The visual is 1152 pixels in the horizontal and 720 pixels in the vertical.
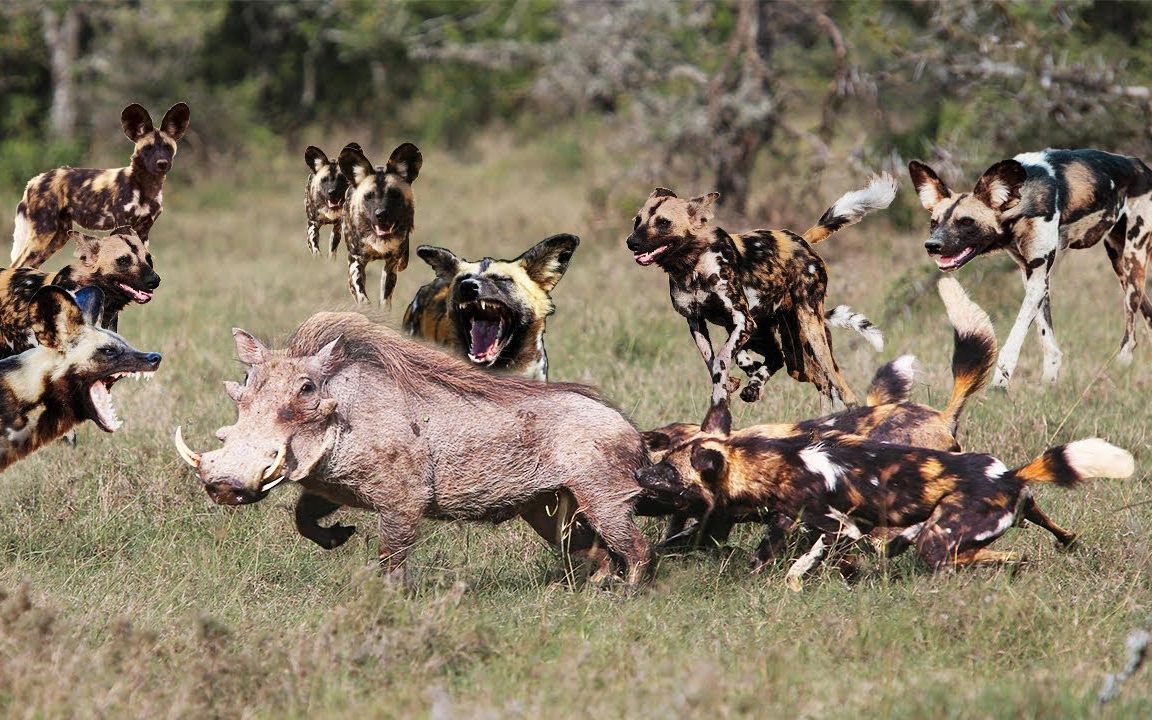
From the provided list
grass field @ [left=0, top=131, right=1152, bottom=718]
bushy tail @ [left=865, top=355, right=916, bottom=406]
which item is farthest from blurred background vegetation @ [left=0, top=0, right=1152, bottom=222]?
bushy tail @ [left=865, top=355, right=916, bottom=406]

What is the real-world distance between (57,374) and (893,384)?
381 centimetres

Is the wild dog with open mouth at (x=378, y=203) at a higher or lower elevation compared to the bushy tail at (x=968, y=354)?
higher

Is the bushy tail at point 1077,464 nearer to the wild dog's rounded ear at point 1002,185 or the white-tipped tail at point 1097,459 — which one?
the white-tipped tail at point 1097,459

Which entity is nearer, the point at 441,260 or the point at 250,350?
the point at 250,350

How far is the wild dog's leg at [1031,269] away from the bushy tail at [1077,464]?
5.93 feet

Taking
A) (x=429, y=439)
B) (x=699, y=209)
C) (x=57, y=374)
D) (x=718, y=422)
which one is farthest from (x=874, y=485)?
(x=57, y=374)

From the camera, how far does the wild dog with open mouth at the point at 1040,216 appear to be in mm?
7434

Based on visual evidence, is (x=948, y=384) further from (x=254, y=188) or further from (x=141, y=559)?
(x=254, y=188)

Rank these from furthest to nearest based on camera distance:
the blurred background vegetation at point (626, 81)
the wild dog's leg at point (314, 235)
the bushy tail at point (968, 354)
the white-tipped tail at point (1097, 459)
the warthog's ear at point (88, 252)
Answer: the blurred background vegetation at point (626, 81) → the warthog's ear at point (88, 252) → the bushy tail at point (968, 354) → the wild dog's leg at point (314, 235) → the white-tipped tail at point (1097, 459)

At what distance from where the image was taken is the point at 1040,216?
25.2 ft

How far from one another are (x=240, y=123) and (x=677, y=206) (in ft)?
49.0

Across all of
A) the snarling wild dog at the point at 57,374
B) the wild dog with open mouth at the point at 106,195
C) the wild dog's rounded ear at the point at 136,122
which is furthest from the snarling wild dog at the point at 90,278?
the snarling wild dog at the point at 57,374

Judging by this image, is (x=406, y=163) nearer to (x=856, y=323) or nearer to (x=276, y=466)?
(x=276, y=466)

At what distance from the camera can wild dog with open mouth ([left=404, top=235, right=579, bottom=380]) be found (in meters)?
6.60
